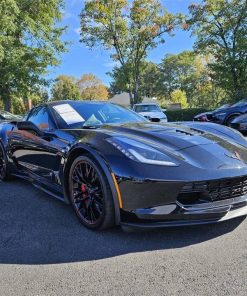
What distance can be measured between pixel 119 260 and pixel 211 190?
0.90m

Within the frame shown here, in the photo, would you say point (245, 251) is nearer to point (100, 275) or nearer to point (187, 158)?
point (187, 158)

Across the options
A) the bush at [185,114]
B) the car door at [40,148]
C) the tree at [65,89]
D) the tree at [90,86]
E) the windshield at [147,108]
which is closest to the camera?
the car door at [40,148]

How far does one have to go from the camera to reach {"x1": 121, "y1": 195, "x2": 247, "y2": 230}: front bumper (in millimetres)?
2871

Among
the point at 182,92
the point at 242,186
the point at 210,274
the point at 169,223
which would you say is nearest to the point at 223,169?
the point at 242,186

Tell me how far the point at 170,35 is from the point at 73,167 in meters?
23.9

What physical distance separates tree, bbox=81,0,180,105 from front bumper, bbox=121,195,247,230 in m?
23.7

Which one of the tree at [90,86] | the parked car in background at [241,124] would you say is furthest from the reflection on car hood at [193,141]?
the tree at [90,86]

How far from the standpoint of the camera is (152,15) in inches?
990

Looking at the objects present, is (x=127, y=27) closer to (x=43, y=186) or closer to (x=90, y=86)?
(x=43, y=186)

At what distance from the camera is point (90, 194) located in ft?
10.9

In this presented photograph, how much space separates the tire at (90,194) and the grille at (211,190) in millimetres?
630

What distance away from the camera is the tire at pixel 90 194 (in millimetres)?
3084

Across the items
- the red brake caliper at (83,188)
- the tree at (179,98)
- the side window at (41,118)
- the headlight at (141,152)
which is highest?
the side window at (41,118)

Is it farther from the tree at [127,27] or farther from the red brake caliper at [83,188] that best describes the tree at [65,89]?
the red brake caliper at [83,188]
